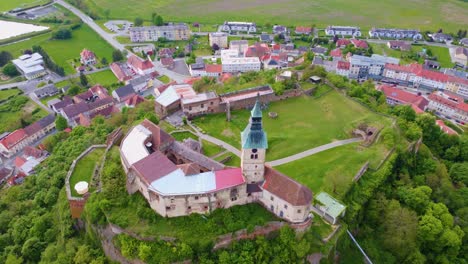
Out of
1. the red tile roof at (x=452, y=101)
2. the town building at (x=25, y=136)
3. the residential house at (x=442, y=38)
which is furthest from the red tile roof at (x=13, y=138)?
the residential house at (x=442, y=38)

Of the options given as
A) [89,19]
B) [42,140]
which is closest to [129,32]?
[89,19]

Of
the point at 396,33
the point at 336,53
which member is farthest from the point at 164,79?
the point at 396,33

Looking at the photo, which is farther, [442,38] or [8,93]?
[442,38]

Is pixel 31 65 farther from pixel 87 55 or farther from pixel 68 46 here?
pixel 68 46

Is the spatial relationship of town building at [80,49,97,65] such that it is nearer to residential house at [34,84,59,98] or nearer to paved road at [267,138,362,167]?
residential house at [34,84,59,98]

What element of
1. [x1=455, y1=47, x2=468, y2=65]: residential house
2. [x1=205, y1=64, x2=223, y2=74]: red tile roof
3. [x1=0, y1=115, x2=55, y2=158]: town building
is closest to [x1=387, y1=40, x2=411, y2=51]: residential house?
[x1=455, y1=47, x2=468, y2=65]: residential house

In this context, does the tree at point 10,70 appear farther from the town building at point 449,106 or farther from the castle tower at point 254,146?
the town building at point 449,106

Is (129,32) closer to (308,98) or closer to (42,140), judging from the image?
(42,140)
